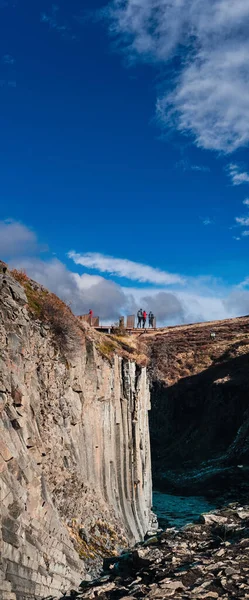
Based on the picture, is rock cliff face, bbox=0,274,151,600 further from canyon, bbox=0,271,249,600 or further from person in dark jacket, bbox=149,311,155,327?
person in dark jacket, bbox=149,311,155,327

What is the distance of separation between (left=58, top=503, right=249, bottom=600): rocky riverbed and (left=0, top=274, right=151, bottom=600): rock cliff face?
1.90 metres

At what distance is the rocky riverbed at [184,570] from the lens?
13930mm

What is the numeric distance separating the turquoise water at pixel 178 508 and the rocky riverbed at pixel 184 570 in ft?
42.5

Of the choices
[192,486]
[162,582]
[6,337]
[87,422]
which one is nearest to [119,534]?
[87,422]

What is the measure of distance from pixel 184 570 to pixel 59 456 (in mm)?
7897

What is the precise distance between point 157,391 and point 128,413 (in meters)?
35.4

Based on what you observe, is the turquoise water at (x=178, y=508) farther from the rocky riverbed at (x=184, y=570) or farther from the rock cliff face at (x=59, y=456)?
the rocky riverbed at (x=184, y=570)

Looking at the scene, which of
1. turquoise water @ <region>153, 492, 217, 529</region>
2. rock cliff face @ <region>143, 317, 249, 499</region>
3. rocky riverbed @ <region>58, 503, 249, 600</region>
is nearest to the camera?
rocky riverbed @ <region>58, 503, 249, 600</region>

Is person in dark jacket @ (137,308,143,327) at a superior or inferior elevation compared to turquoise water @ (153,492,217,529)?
superior

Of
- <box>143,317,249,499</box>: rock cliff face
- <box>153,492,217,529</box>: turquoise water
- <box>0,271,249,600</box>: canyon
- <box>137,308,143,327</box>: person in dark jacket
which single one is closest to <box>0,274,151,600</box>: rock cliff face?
<box>0,271,249,600</box>: canyon

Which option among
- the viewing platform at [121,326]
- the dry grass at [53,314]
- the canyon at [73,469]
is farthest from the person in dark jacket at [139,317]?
the dry grass at [53,314]

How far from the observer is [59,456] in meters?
22.1

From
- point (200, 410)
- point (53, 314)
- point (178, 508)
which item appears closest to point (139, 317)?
point (200, 410)

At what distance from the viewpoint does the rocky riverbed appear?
548 inches
